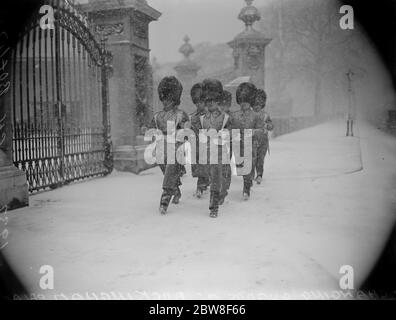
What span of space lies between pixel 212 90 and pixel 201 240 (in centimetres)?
218

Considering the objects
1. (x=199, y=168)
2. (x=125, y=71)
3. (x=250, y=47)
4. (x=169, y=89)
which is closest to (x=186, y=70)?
(x=250, y=47)

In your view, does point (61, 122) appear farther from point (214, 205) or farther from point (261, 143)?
point (261, 143)

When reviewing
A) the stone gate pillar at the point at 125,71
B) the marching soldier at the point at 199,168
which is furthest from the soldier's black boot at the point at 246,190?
the stone gate pillar at the point at 125,71

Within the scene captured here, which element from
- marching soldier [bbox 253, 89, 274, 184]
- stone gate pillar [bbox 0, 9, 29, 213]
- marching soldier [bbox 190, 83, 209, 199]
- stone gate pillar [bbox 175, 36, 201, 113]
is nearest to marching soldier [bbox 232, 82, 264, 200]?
marching soldier [bbox 190, 83, 209, 199]

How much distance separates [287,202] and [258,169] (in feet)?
5.69

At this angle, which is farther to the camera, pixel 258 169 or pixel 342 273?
pixel 258 169

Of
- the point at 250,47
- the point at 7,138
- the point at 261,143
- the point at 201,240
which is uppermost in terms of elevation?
the point at 250,47

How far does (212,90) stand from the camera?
5328mm

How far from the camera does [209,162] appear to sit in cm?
550

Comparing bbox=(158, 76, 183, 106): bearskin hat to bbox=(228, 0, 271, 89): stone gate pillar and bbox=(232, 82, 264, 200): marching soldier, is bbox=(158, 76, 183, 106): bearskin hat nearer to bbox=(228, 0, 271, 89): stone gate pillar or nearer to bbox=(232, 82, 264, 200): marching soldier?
bbox=(232, 82, 264, 200): marching soldier

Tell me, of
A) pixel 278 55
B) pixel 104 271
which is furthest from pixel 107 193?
pixel 278 55

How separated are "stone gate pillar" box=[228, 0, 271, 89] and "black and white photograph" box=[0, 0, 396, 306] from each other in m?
6.65
